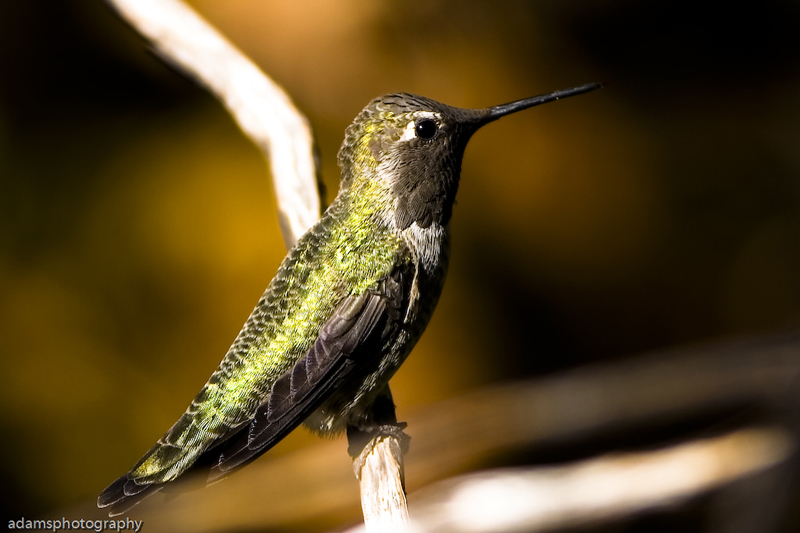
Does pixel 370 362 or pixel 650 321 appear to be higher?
pixel 650 321

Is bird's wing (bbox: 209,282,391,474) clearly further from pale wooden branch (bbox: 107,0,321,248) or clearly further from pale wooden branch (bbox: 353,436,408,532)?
pale wooden branch (bbox: 107,0,321,248)

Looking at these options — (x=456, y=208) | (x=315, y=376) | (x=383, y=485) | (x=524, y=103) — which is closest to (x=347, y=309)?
(x=315, y=376)

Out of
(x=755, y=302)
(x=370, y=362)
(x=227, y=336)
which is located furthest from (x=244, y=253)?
(x=755, y=302)

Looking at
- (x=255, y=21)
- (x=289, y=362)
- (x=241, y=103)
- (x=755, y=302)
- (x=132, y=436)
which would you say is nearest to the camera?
(x=289, y=362)

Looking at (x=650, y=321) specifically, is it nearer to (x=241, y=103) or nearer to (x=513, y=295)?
(x=513, y=295)

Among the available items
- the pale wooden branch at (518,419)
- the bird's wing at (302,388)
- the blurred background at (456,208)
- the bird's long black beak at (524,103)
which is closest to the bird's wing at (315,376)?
the bird's wing at (302,388)

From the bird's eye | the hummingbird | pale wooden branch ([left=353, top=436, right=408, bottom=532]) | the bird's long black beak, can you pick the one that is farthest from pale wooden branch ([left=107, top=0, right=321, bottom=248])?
pale wooden branch ([left=353, top=436, right=408, bottom=532])

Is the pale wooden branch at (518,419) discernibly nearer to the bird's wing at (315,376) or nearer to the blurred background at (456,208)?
the bird's wing at (315,376)
